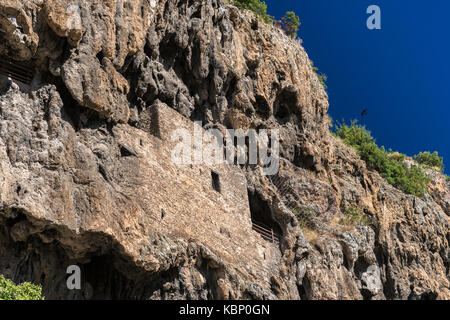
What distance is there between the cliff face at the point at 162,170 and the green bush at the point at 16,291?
1191 mm

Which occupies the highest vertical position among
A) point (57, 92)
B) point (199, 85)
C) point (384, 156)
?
point (384, 156)

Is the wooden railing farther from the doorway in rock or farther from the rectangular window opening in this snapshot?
the rectangular window opening

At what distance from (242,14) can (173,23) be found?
6.12m

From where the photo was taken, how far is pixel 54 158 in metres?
14.7

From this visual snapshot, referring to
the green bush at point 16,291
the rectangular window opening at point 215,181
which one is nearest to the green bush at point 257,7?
the rectangular window opening at point 215,181

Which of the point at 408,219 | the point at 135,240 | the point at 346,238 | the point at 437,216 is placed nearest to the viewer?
the point at 135,240

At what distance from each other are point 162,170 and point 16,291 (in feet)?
22.1

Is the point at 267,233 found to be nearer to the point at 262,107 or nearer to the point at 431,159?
the point at 262,107

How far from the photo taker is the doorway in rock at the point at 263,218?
908 inches

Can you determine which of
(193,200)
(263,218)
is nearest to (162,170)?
(193,200)

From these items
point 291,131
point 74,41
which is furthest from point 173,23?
point 291,131
